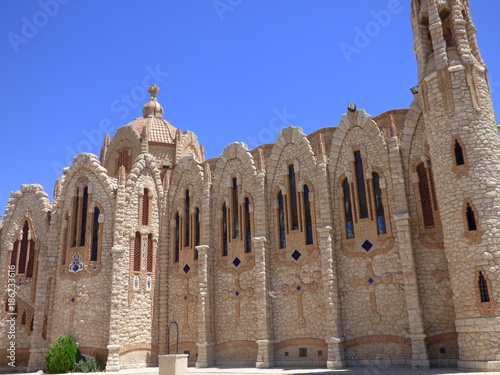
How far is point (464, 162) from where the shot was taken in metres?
15.9

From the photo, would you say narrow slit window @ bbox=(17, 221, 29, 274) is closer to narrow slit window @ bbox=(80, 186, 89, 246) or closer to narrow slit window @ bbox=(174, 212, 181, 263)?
narrow slit window @ bbox=(80, 186, 89, 246)

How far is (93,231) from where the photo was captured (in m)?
22.9

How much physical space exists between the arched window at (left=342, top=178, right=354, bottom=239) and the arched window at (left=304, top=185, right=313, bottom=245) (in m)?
1.66

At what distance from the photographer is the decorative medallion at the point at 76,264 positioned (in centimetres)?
2224

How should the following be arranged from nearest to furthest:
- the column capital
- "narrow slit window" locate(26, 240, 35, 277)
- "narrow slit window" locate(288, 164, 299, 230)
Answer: the column capital, "narrow slit window" locate(288, 164, 299, 230), "narrow slit window" locate(26, 240, 35, 277)

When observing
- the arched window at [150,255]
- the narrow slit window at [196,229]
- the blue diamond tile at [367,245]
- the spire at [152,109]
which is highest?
the spire at [152,109]

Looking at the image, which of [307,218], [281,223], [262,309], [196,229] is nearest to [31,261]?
[196,229]

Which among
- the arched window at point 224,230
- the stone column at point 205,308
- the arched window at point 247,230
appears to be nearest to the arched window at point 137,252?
the stone column at point 205,308

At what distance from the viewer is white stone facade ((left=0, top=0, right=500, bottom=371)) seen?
1600 centimetres

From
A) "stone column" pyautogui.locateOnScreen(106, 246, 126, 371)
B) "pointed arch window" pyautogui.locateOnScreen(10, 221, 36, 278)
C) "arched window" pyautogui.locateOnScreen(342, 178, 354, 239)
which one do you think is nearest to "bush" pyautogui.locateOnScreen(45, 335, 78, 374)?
"stone column" pyautogui.locateOnScreen(106, 246, 126, 371)

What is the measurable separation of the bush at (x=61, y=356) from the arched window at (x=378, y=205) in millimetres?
14415

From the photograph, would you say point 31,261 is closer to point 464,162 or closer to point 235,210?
point 235,210

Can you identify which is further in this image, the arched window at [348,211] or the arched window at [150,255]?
the arched window at [150,255]

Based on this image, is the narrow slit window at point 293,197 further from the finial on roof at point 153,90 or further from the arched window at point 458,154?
the finial on roof at point 153,90
